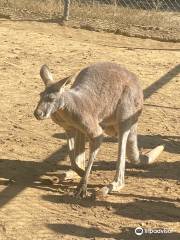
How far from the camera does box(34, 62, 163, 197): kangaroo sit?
16.0 feet

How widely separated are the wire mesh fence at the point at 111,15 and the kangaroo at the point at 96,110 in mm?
5961

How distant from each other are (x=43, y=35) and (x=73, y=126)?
19.7 ft

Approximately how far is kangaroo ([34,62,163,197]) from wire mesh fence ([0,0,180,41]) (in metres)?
5.96

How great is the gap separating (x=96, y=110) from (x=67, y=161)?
1.00 metres

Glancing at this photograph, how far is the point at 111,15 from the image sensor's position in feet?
39.4

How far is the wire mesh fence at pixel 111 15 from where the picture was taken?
37.4ft

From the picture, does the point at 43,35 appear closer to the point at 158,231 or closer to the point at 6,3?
the point at 6,3

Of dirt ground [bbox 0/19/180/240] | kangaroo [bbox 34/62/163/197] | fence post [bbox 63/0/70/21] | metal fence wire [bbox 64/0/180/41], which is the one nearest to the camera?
dirt ground [bbox 0/19/180/240]

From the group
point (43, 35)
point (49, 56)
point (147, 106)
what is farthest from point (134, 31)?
point (147, 106)

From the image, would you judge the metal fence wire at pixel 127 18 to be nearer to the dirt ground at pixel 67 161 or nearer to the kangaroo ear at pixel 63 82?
the dirt ground at pixel 67 161

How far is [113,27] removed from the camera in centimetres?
1155

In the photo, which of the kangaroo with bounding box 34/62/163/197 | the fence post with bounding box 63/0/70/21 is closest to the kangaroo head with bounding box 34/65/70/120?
the kangaroo with bounding box 34/62/163/197

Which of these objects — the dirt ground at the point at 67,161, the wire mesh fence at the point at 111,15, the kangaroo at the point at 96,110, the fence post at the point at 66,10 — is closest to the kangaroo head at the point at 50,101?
the kangaroo at the point at 96,110

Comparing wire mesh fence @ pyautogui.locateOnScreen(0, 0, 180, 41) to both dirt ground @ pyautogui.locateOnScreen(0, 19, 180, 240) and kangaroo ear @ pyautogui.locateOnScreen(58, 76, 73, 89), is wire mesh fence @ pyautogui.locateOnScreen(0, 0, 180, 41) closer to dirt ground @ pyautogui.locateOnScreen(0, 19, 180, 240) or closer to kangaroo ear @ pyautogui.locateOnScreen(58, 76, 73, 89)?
dirt ground @ pyautogui.locateOnScreen(0, 19, 180, 240)
